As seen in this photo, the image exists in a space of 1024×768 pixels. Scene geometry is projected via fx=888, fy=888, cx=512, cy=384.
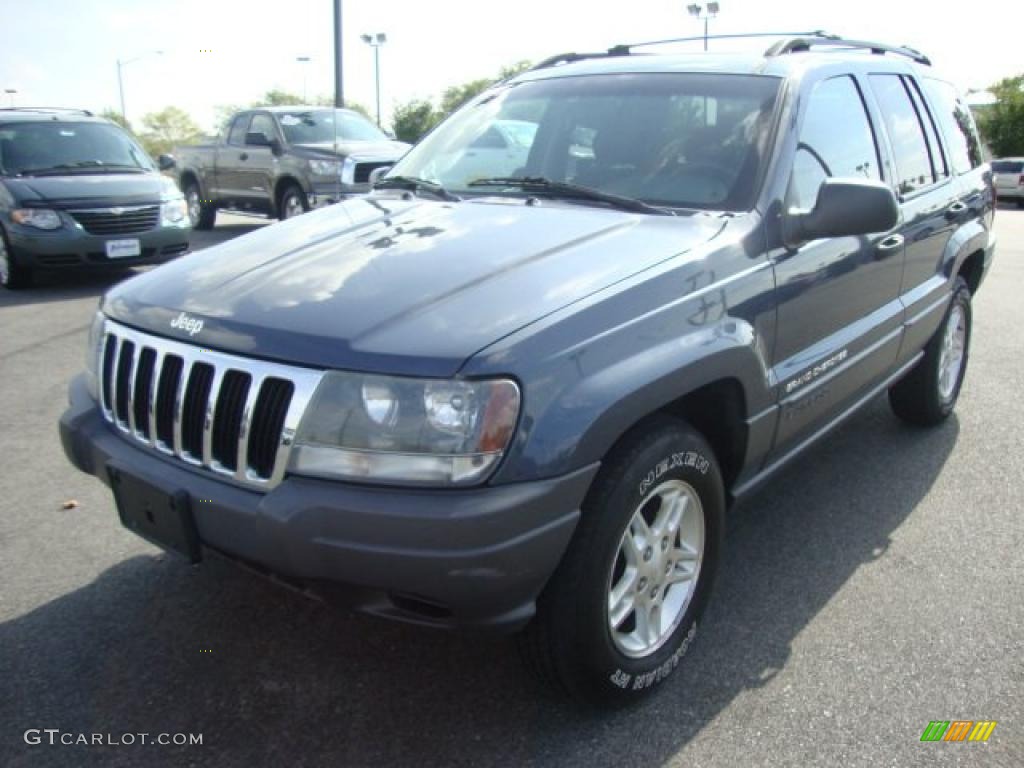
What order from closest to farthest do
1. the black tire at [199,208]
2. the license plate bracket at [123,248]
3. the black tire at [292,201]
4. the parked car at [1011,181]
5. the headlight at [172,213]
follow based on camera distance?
the license plate bracket at [123,248] < the headlight at [172,213] < the black tire at [292,201] < the black tire at [199,208] < the parked car at [1011,181]

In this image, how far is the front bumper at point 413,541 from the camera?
6.46ft

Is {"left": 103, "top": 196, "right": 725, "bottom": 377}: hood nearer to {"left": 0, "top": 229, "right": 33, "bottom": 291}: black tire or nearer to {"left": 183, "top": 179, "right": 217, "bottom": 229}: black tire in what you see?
{"left": 0, "top": 229, "right": 33, "bottom": 291}: black tire

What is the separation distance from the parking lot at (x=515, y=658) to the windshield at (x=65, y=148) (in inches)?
243

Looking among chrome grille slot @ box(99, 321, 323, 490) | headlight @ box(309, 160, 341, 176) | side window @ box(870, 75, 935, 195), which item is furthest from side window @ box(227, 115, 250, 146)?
chrome grille slot @ box(99, 321, 323, 490)

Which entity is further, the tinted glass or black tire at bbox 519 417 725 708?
the tinted glass

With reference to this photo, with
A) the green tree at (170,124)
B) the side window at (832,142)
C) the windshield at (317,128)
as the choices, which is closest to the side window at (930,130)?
the side window at (832,142)

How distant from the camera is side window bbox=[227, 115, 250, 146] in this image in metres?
12.9

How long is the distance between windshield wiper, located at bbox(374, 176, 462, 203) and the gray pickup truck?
6477 mm

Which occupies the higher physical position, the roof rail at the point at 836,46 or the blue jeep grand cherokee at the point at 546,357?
the roof rail at the point at 836,46

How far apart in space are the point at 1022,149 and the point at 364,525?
49636 mm

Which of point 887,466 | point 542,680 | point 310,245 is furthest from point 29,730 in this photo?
point 887,466

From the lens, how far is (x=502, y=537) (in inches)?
78.5

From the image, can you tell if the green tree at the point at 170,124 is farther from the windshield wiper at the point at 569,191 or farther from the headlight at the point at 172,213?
the windshield wiper at the point at 569,191

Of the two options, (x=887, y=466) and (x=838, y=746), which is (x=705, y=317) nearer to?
(x=838, y=746)
